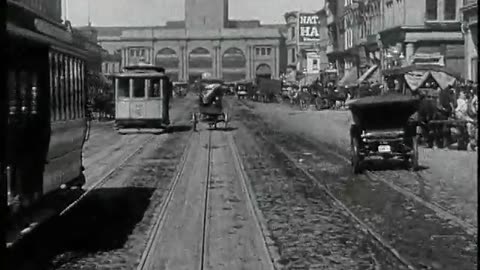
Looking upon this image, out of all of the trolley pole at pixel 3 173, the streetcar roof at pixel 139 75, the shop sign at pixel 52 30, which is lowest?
the trolley pole at pixel 3 173

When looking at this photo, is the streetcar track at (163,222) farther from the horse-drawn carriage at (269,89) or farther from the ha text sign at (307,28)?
the ha text sign at (307,28)

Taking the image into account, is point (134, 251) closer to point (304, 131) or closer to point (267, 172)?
point (267, 172)

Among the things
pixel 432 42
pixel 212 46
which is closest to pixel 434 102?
pixel 432 42

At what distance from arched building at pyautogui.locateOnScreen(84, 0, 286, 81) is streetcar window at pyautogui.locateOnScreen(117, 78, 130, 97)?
370 feet

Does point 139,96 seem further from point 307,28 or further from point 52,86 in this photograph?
point 307,28

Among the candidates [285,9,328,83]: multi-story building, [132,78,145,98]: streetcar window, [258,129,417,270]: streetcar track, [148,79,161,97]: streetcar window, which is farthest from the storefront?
[285,9,328,83]: multi-story building

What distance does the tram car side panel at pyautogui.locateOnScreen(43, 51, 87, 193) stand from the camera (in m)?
9.76

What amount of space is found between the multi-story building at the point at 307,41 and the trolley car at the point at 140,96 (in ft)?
170

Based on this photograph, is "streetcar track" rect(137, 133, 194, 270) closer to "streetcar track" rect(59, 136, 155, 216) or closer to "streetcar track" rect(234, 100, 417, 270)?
"streetcar track" rect(59, 136, 155, 216)

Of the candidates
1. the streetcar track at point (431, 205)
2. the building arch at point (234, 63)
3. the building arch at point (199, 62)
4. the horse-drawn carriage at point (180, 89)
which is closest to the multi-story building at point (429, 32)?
the streetcar track at point (431, 205)

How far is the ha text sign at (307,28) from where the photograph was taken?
13262cm

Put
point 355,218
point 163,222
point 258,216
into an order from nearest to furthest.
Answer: point 163,222, point 355,218, point 258,216

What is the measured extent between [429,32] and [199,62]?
10368 centimetres

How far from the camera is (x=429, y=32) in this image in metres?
49.6
